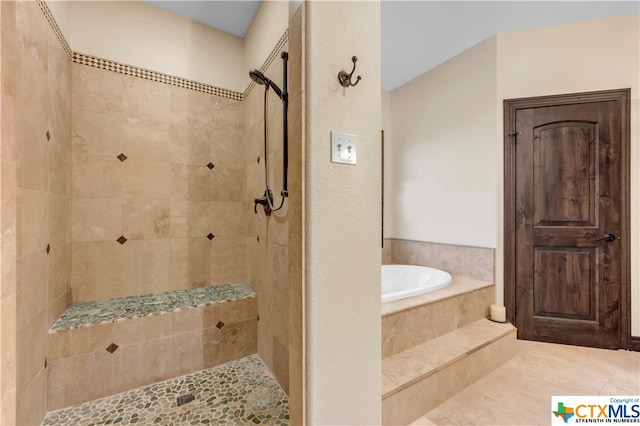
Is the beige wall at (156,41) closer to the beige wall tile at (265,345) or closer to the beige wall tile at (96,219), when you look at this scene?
the beige wall tile at (96,219)

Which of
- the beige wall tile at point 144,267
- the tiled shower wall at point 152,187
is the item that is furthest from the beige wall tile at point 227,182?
the beige wall tile at point 144,267

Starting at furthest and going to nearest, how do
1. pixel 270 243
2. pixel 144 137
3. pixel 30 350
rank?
pixel 144 137
pixel 270 243
pixel 30 350

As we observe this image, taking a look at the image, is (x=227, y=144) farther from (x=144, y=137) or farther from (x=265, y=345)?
(x=265, y=345)

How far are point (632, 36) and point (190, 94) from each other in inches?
136

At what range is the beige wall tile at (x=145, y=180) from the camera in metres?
1.78

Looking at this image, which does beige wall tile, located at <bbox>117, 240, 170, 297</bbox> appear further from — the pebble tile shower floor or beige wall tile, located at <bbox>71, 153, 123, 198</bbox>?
the pebble tile shower floor

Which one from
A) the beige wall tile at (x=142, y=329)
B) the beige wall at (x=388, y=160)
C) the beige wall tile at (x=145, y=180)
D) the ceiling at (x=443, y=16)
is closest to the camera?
the beige wall tile at (x=142, y=329)

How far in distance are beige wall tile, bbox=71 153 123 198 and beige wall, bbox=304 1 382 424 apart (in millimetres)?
1512

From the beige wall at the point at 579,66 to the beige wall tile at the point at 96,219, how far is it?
119 inches

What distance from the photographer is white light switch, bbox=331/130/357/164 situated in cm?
99

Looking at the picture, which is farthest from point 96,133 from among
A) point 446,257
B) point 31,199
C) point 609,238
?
point 609,238

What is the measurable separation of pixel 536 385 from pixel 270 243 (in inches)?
75.0

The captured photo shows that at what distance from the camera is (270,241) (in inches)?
63.0

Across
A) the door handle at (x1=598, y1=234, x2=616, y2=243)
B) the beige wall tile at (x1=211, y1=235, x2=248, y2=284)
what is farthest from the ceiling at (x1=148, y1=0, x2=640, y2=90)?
the door handle at (x1=598, y1=234, x2=616, y2=243)
